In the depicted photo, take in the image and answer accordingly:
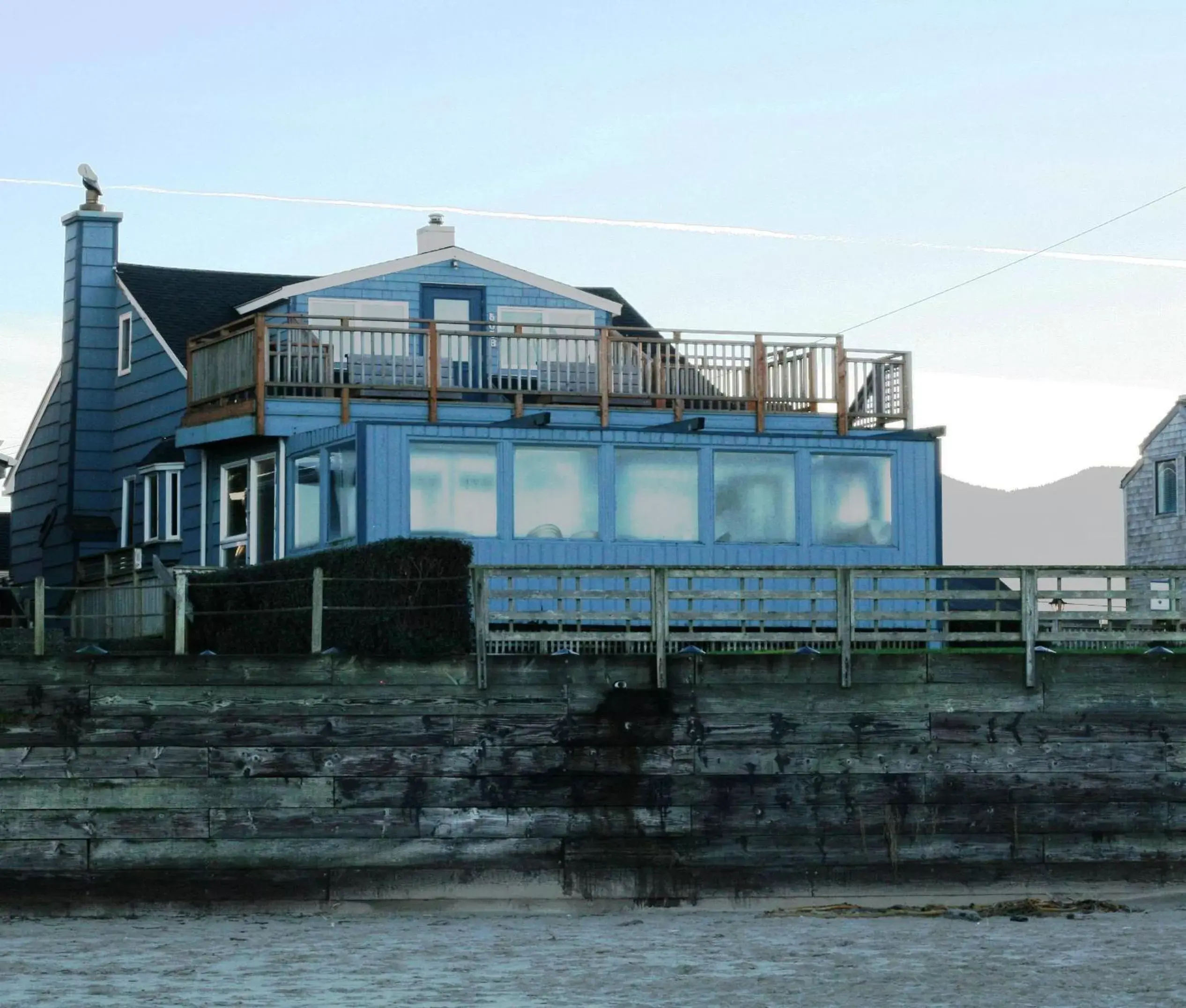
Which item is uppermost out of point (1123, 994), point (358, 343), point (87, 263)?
point (87, 263)

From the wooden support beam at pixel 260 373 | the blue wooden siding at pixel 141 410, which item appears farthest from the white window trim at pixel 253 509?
the blue wooden siding at pixel 141 410

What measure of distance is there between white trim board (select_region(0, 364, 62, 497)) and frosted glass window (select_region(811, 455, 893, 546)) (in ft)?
52.7

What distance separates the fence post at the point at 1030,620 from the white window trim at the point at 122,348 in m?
19.1

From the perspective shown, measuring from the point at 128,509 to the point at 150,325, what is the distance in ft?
10.4

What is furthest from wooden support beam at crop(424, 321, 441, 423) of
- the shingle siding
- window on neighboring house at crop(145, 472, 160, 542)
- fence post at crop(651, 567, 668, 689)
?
the shingle siding

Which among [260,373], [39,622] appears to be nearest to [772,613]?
[39,622]

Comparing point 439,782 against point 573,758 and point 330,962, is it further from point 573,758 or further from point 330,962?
point 330,962

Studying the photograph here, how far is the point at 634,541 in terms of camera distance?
28141mm

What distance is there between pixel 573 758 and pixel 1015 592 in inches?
203

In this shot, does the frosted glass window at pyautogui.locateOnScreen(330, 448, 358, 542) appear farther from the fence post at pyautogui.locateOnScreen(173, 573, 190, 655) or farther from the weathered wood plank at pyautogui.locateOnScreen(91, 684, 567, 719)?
the weathered wood plank at pyautogui.locateOnScreen(91, 684, 567, 719)

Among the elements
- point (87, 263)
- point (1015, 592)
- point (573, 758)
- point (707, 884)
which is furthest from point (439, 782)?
point (87, 263)

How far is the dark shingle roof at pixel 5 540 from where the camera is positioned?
4884cm

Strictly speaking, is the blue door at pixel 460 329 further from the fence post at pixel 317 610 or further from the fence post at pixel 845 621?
the fence post at pixel 845 621

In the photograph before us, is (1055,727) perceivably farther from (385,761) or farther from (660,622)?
(385,761)
